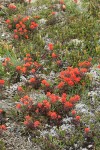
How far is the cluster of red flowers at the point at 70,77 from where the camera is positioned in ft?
37.5

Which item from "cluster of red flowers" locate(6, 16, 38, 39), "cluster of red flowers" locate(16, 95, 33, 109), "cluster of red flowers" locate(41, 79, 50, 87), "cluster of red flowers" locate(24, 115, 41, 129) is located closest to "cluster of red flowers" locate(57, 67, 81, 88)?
"cluster of red flowers" locate(41, 79, 50, 87)

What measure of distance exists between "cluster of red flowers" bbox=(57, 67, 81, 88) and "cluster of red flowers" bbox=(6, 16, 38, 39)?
10.8 ft

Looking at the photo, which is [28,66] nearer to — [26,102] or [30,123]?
[26,102]

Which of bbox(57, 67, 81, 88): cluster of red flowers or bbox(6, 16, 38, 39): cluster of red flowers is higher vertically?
bbox(6, 16, 38, 39): cluster of red flowers

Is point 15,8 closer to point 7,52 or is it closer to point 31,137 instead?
point 7,52

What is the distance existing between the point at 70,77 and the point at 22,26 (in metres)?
3.96

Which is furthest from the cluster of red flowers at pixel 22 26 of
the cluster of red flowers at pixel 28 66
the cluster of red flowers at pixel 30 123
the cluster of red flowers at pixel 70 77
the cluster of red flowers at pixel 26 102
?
the cluster of red flowers at pixel 30 123

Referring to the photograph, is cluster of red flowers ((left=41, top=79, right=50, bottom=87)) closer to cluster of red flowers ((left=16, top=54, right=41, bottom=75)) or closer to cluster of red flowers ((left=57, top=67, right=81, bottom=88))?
cluster of red flowers ((left=57, top=67, right=81, bottom=88))

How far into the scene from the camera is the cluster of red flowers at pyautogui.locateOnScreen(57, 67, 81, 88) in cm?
1143

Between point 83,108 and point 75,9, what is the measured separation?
6.26 m

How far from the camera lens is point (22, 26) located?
14.5m

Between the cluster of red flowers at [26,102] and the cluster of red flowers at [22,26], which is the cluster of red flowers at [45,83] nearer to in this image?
the cluster of red flowers at [26,102]

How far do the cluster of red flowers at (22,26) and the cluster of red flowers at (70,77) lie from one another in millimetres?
3303

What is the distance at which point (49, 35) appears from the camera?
47.7ft
